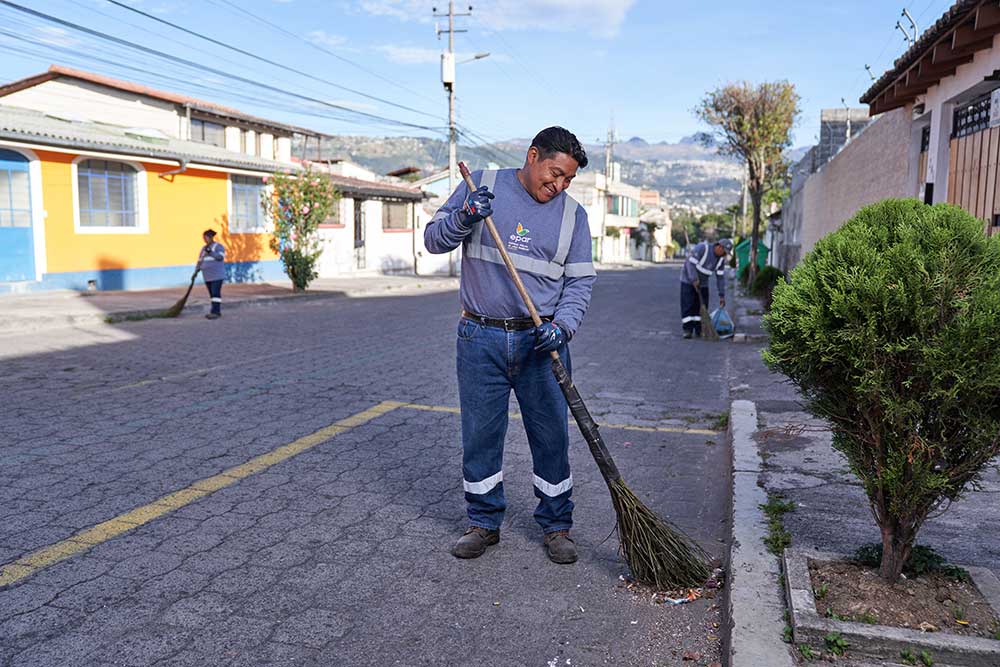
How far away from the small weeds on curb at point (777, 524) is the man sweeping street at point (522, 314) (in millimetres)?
862

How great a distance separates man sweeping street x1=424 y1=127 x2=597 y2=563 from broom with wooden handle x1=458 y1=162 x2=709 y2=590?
0.11 m

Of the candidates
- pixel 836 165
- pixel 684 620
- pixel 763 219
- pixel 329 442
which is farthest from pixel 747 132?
pixel 684 620

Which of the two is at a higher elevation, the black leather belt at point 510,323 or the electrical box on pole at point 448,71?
the electrical box on pole at point 448,71

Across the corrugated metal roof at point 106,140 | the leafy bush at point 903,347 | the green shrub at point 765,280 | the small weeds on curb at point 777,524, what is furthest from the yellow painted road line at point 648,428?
the corrugated metal roof at point 106,140

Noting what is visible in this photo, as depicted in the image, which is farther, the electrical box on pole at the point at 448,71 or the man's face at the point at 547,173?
the electrical box on pole at the point at 448,71

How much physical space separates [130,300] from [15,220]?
2.56 metres

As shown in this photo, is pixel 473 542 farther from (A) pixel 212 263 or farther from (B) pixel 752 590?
(A) pixel 212 263

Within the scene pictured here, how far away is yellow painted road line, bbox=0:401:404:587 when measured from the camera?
3.58 meters

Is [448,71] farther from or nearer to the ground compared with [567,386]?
farther from the ground

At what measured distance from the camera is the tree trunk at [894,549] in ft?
9.75

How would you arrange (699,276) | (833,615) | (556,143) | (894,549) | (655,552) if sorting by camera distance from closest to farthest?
(833,615)
(894,549)
(655,552)
(556,143)
(699,276)

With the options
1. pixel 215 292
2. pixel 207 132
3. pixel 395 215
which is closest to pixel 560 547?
pixel 215 292

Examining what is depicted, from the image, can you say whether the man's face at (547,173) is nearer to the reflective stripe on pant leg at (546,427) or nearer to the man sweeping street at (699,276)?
the reflective stripe on pant leg at (546,427)

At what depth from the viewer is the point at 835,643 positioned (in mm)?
2719
